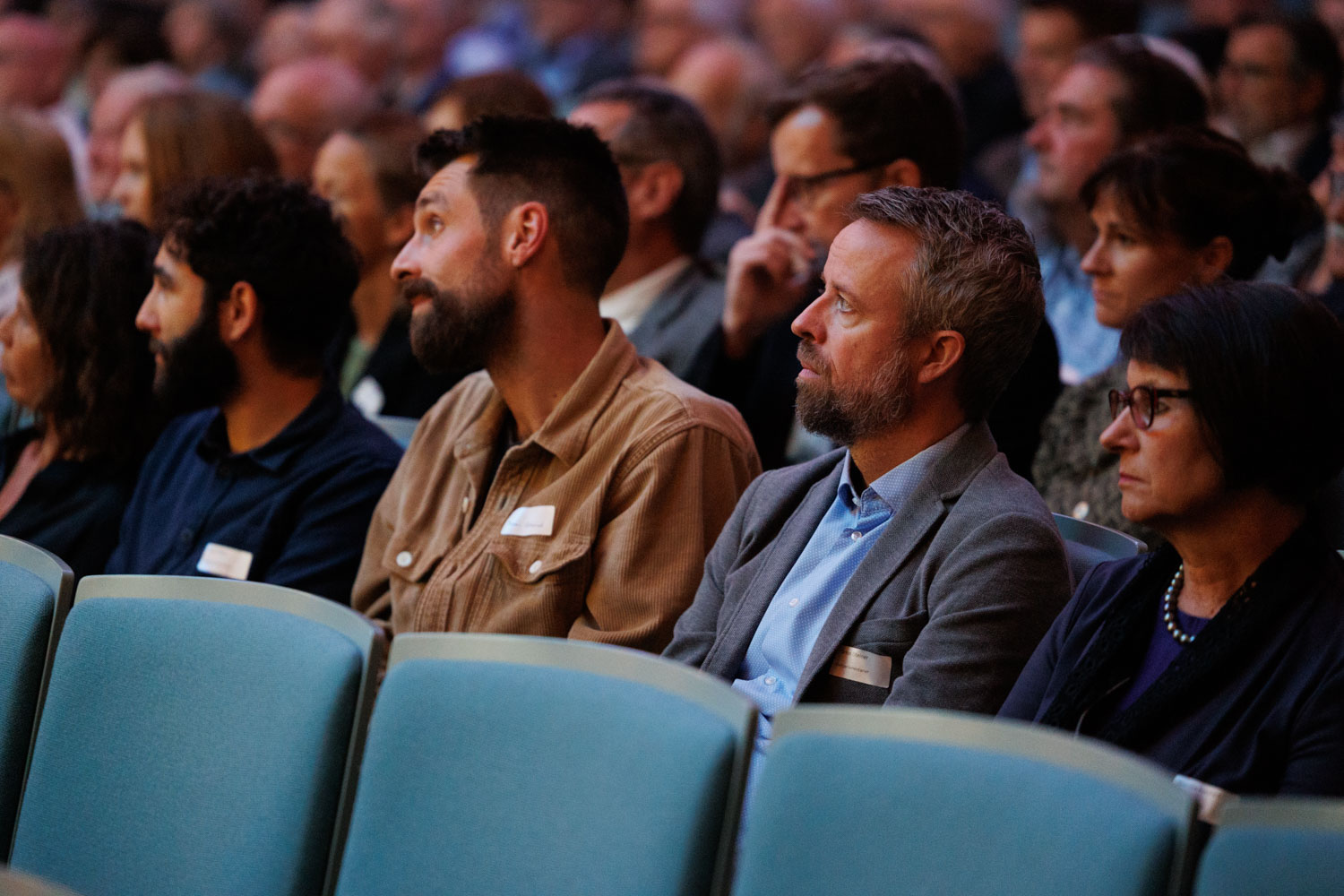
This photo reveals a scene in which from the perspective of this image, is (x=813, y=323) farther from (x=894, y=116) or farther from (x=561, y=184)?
(x=894, y=116)

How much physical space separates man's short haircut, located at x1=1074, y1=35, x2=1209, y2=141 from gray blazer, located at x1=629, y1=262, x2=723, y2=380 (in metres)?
1.17

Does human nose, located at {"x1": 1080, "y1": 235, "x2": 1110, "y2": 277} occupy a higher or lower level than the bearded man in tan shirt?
higher

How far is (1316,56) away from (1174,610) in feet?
10.8

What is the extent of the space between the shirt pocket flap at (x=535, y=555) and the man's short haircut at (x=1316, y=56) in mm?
3237

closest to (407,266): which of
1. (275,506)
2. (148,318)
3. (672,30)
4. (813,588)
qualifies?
(275,506)

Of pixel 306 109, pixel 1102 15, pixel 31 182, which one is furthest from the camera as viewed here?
pixel 306 109

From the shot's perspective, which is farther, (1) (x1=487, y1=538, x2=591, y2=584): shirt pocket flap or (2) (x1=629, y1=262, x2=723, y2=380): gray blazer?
(2) (x1=629, y1=262, x2=723, y2=380): gray blazer

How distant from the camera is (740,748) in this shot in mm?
1443

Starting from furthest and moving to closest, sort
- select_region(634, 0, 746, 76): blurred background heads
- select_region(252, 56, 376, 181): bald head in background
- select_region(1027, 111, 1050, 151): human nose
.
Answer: select_region(634, 0, 746, 76): blurred background heads < select_region(252, 56, 376, 181): bald head in background < select_region(1027, 111, 1050, 151): human nose

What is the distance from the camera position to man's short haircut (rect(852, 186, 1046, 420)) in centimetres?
212

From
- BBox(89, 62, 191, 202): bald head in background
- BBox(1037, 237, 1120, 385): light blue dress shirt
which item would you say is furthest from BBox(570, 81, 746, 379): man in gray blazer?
BBox(89, 62, 191, 202): bald head in background

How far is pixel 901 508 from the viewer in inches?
82.3

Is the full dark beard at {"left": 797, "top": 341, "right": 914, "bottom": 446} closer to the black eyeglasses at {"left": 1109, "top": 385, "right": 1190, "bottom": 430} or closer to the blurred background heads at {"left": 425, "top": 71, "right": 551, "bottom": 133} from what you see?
the black eyeglasses at {"left": 1109, "top": 385, "right": 1190, "bottom": 430}

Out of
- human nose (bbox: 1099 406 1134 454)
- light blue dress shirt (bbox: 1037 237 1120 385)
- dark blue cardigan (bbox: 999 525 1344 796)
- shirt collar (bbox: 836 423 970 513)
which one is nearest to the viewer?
dark blue cardigan (bbox: 999 525 1344 796)
